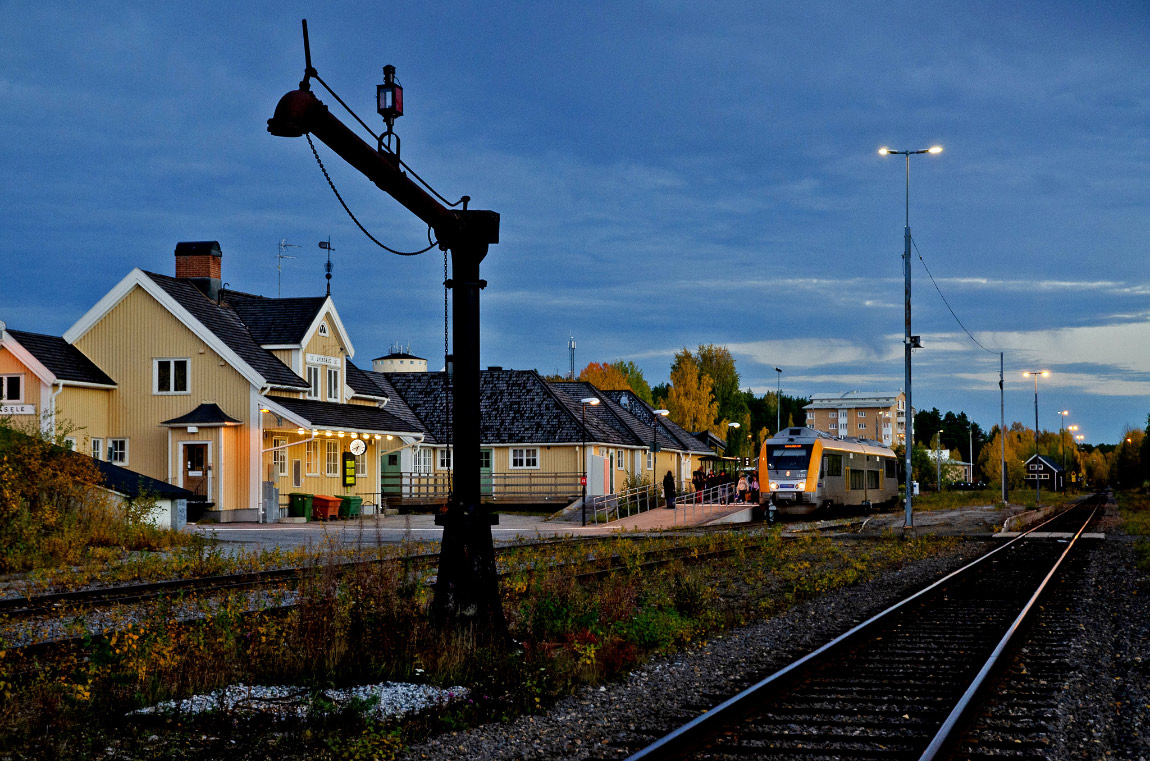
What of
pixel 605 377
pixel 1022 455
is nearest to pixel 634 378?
pixel 605 377

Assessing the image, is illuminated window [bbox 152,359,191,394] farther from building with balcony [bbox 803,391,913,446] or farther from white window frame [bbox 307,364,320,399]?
building with balcony [bbox 803,391,913,446]

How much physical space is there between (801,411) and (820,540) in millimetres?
156677

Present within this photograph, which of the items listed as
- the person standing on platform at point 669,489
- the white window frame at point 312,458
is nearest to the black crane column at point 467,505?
the white window frame at point 312,458

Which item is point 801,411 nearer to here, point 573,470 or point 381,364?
point 381,364

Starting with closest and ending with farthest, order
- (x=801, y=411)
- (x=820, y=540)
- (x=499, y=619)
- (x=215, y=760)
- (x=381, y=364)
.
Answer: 1. (x=215, y=760)
2. (x=499, y=619)
3. (x=820, y=540)
4. (x=381, y=364)
5. (x=801, y=411)

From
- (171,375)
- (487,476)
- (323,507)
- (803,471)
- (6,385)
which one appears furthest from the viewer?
(487,476)

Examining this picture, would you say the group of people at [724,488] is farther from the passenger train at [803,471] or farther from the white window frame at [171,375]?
the white window frame at [171,375]

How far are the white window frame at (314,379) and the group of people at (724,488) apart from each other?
1450cm

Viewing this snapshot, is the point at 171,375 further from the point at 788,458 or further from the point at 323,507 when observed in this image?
the point at 788,458

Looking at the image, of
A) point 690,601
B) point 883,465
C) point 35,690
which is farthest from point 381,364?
point 35,690

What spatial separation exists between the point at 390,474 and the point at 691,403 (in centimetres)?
3921

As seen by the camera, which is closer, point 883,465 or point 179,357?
point 179,357

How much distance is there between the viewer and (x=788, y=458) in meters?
41.8

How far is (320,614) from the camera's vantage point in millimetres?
9406
